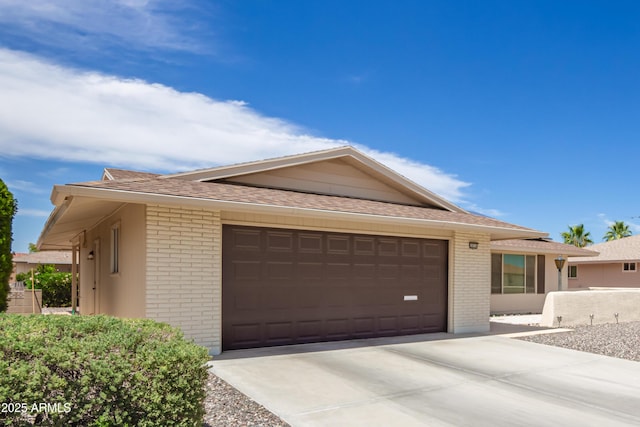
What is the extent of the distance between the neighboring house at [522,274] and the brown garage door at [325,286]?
25.1ft

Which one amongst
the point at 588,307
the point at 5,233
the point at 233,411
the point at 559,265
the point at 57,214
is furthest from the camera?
the point at 559,265

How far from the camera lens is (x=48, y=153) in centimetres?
1792

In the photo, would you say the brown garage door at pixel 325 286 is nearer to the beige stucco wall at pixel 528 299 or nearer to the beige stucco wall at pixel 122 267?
the beige stucco wall at pixel 122 267

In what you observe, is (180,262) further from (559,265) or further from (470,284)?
(559,265)

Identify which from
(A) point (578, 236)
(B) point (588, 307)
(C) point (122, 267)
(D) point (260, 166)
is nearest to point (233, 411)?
(C) point (122, 267)

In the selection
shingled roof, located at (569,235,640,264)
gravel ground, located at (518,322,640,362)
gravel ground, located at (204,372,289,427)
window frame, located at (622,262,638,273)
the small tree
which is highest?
the small tree

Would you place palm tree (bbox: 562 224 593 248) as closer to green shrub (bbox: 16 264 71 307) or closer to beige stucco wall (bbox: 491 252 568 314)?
beige stucco wall (bbox: 491 252 568 314)

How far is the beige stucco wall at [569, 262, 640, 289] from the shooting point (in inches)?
1176

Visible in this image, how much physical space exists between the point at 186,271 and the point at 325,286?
10.3ft

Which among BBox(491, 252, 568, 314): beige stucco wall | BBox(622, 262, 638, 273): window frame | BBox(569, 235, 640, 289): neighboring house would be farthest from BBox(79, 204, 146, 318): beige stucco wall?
BBox(622, 262, 638, 273): window frame

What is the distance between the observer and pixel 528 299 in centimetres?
2005

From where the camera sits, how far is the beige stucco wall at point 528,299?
18.9 metres

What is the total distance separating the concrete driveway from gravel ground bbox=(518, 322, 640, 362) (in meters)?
Answer: 0.94

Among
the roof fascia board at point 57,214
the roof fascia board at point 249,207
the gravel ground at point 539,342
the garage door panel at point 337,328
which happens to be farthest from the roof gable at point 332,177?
the gravel ground at point 539,342
